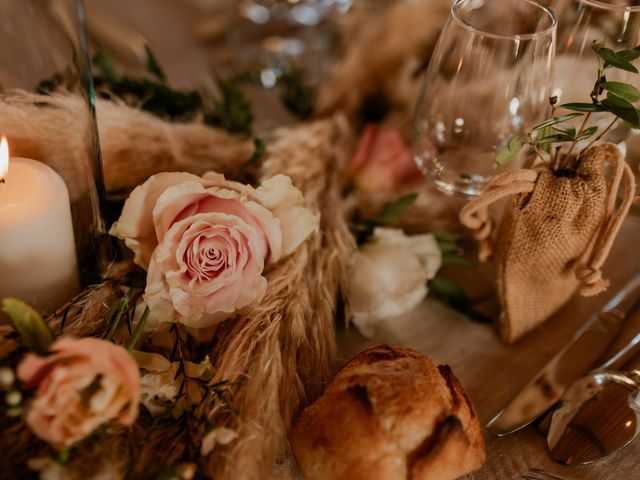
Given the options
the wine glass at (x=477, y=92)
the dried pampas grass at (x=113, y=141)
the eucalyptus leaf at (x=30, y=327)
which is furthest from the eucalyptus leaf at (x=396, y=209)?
the eucalyptus leaf at (x=30, y=327)

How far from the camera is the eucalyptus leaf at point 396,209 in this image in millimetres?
684

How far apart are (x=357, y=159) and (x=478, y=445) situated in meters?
0.43

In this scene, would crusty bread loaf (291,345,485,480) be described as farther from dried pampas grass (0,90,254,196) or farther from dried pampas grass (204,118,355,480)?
dried pampas grass (0,90,254,196)

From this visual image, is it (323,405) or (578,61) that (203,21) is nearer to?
(578,61)

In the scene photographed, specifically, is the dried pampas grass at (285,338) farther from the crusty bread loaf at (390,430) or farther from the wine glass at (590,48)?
the wine glass at (590,48)

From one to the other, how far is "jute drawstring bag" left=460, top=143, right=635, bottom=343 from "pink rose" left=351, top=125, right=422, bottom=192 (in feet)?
0.68

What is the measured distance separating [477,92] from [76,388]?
0.46 m

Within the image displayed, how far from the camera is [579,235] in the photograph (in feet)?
1.81

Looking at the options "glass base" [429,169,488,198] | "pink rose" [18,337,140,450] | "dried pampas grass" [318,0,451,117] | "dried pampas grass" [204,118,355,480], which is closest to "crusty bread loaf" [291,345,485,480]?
"dried pampas grass" [204,118,355,480]

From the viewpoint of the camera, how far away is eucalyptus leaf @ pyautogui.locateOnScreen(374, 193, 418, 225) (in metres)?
0.68

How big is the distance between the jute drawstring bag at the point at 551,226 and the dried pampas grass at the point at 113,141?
0.30 m

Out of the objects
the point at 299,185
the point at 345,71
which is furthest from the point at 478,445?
the point at 345,71

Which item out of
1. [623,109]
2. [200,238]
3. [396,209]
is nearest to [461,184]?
[396,209]

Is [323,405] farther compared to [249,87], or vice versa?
[249,87]
